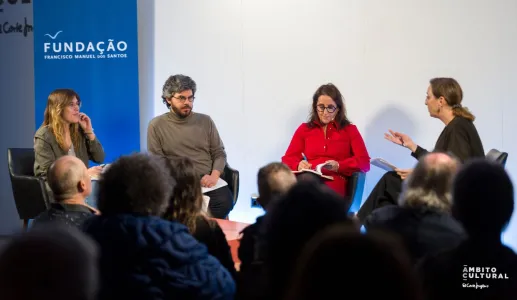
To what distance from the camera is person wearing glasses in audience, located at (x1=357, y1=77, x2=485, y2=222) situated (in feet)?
15.9

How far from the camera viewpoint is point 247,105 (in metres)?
6.72

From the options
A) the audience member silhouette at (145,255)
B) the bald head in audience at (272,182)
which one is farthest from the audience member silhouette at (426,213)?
the audience member silhouette at (145,255)

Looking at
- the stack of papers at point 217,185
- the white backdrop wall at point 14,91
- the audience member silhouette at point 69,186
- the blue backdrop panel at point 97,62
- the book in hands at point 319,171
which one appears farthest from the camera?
the white backdrop wall at point 14,91

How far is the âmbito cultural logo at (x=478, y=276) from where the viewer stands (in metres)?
2.06

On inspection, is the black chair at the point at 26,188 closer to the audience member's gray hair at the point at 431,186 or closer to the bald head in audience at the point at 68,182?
the bald head in audience at the point at 68,182

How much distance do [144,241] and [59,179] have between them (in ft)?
3.83

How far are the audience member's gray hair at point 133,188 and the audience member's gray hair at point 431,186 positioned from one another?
1.04 m

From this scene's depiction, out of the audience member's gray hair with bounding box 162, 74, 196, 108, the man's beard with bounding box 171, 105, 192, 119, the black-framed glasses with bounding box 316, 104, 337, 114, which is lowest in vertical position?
the man's beard with bounding box 171, 105, 192, 119

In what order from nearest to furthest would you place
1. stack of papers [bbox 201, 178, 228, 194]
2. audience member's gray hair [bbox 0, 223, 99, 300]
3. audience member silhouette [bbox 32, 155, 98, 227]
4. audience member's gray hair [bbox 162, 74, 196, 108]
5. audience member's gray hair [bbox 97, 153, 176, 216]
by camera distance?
audience member's gray hair [bbox 0, 223, 99, 300] → audience member's gray hair [bbox 97, 153, 176, 216] → audience member silhouette [bbox 32, 155, 98, 227] → stack of papers [bbox 201, 178, 228, 194] → audience member's gray hair [bbox 162, 74, 196, 108]

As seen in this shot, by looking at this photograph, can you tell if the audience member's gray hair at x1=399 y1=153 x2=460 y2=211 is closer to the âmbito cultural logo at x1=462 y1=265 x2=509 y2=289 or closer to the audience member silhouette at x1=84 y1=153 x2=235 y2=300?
the âmbito cultural logo at x1=462 y1=265 x2=509 y2=289

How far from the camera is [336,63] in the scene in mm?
6406

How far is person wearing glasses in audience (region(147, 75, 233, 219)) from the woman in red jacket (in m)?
0.62

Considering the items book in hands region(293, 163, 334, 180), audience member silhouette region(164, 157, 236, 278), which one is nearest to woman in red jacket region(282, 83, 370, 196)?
book in hands region(293, 163, 334, 180)

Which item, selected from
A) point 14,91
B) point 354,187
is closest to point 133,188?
point 354,187
